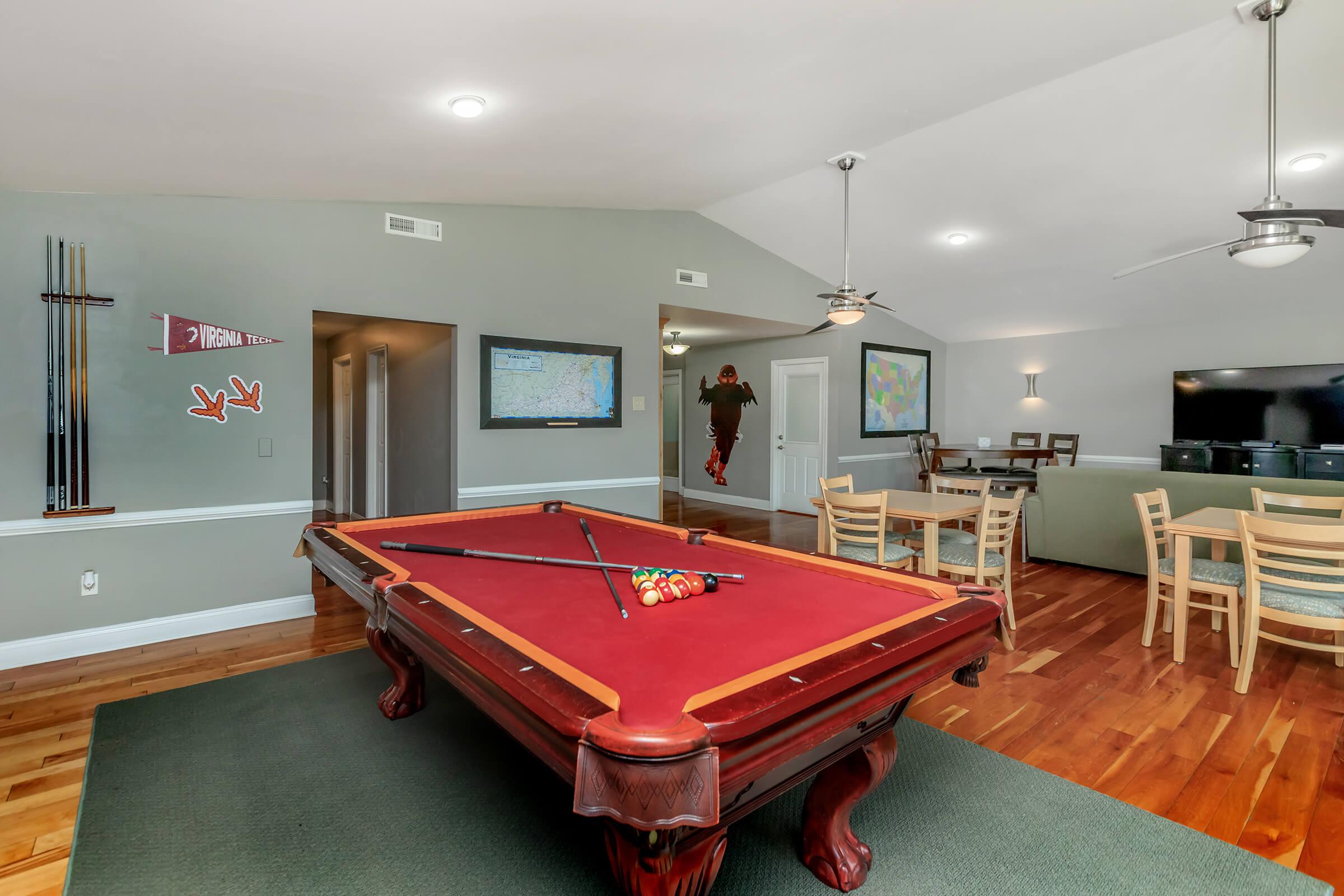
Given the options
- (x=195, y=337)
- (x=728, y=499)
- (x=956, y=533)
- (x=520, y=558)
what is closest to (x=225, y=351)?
(x=195, y=337)

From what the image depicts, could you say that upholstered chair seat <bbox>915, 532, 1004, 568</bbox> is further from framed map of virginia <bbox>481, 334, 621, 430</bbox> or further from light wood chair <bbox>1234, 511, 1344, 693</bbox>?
framed map of virginia <bbox>481, 334, 621, 430</bbox>

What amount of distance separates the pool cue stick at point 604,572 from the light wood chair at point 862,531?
1391 mm

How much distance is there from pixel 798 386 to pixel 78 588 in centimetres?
646

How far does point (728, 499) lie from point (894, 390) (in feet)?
8.24

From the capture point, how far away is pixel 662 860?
1.06 m

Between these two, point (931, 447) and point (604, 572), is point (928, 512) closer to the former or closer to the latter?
point (604, 572)

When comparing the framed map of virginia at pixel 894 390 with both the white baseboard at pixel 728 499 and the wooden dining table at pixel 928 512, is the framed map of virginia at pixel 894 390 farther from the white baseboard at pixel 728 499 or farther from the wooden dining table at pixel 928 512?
the wooden dining table at pixel 928 512

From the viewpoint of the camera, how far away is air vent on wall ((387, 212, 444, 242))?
156 inches

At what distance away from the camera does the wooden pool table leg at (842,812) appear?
62.7 inches

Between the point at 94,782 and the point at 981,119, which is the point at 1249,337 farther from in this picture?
the point at 94,782

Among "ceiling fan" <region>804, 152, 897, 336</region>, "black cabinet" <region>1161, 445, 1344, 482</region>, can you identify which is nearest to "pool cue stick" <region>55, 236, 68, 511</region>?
"ceiling fan" <region>804, 152, 897, 336</region>

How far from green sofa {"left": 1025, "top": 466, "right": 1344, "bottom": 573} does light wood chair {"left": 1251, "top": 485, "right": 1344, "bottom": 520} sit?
0.56 feet

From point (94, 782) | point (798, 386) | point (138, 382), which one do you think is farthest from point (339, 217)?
point (798, 386)

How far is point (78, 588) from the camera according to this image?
3154 mm
